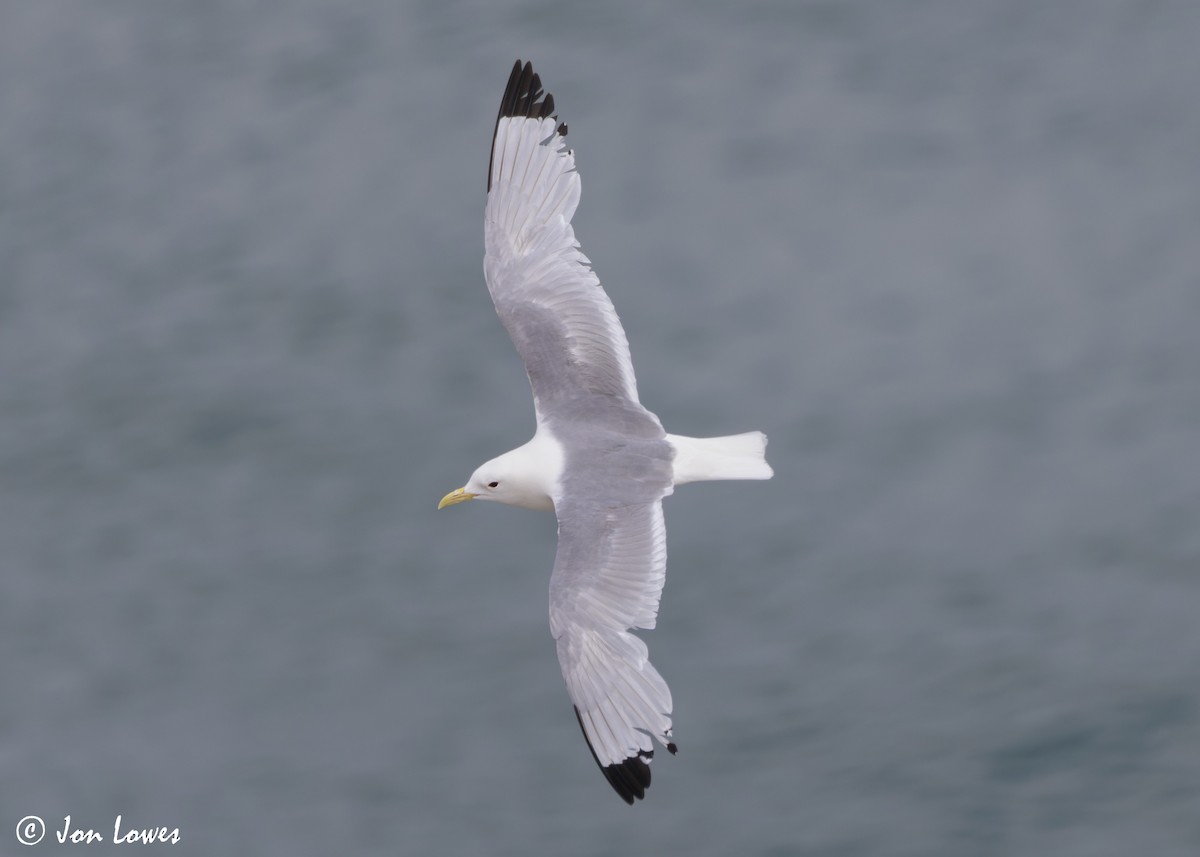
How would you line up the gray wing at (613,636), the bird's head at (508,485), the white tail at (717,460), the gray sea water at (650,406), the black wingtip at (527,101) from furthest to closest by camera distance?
the gray sea water at (650,406), the black wingtip at (527,101), the bird's head at (508,485), the white tail at (717,460), the gray wing at (613,636)

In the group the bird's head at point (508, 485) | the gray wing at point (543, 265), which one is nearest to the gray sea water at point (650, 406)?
the bird's head at point (508, 485)

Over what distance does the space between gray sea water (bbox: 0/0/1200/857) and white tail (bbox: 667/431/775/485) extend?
2.08 metres

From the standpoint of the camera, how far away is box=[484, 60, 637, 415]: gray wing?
11.9 meters

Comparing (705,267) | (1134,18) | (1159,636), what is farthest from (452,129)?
(1159,636)

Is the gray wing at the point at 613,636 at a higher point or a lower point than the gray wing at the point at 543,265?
lower

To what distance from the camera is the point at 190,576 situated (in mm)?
14164

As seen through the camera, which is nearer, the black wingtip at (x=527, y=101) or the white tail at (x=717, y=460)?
the white tail at (x=717, y=460)

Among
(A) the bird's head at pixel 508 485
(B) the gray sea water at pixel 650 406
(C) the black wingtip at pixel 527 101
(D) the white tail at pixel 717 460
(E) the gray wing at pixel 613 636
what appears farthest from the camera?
(B) the gray sea water at pixel 650 406

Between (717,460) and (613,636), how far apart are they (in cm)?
114

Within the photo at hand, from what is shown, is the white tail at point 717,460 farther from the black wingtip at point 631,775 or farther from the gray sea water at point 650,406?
the gray sea water at point 650,406

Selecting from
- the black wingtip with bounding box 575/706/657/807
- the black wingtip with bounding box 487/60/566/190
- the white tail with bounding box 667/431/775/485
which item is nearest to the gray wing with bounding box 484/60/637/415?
the black wingtip with bounding box 487/60/566/190

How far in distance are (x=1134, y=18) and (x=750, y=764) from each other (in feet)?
21.8

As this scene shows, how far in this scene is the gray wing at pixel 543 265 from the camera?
1191cm

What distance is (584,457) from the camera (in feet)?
37.5
